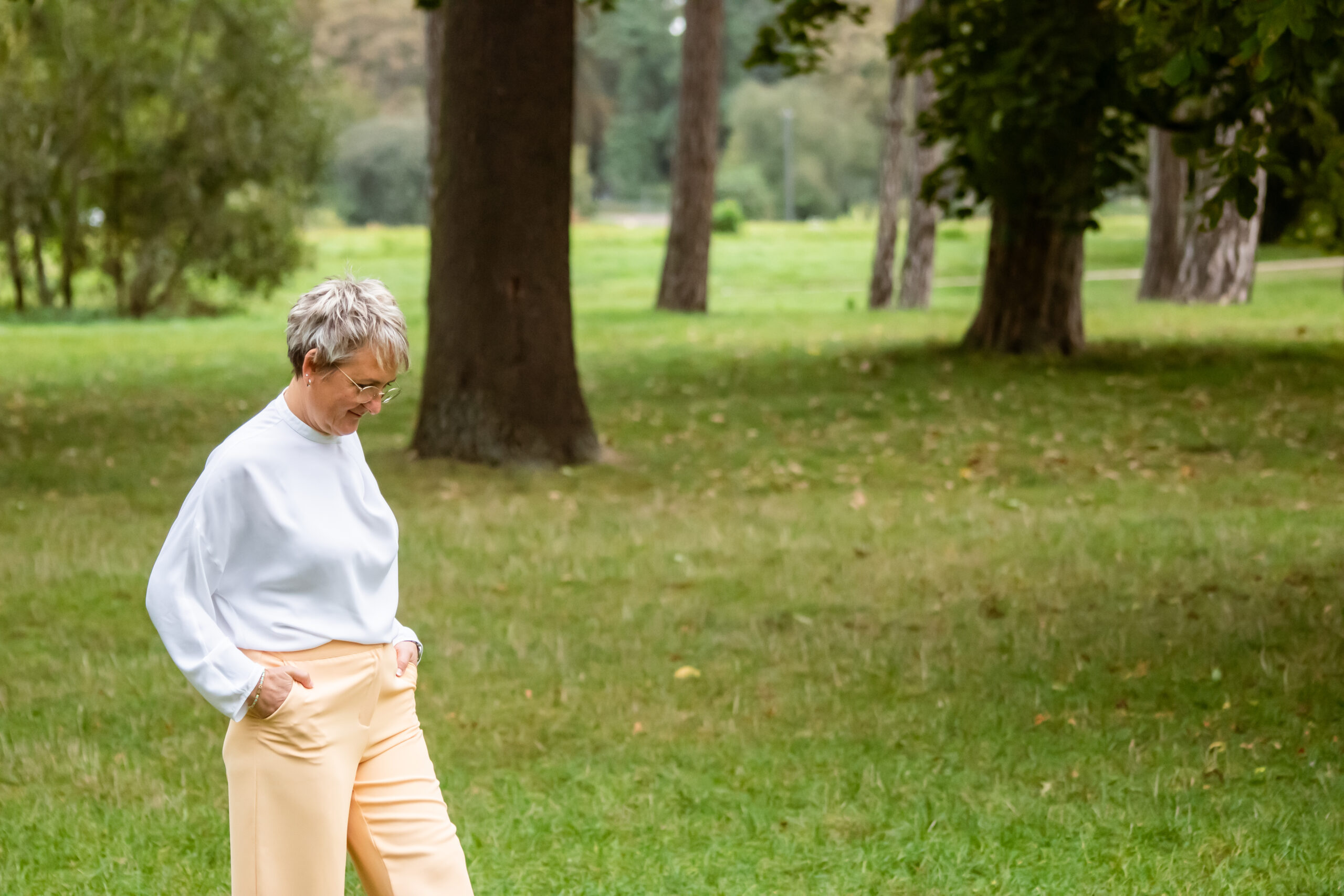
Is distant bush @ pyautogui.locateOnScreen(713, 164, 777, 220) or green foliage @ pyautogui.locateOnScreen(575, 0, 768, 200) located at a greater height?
green foliage @ pyautogui.locateOnScreen(575, 0, 768, 200)

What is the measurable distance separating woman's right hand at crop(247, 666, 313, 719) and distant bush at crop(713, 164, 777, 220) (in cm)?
7500

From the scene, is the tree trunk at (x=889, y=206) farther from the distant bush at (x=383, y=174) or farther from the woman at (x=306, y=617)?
the distant bush at (x=383, y=174)

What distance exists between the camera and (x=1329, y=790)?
536 centimetres

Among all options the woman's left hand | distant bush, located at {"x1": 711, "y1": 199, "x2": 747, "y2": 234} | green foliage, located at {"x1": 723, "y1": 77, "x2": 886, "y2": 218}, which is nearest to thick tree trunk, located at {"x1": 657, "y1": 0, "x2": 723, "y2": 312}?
the woman's left hand

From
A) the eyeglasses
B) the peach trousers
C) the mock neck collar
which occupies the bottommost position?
the peach trousers

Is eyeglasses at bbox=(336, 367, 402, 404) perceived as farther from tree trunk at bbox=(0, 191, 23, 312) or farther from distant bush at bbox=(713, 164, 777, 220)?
distant bush at bbox=(713, 164, 777, 220)

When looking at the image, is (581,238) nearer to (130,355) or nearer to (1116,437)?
(130,355)

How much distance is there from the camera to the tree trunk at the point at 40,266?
30766mm

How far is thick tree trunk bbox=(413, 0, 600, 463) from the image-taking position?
1141cm

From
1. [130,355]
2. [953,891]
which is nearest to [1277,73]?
[953,891]

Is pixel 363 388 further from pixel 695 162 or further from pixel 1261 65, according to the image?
pixel 695 162

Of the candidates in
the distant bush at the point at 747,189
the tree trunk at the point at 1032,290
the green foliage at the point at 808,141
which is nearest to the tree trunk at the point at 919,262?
the tree trunk at the point at 1032,290

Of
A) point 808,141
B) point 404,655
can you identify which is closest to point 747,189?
point 808,141

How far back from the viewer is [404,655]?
11.3 feet
